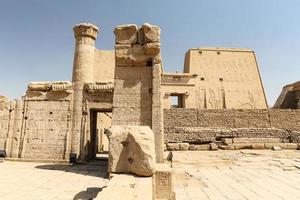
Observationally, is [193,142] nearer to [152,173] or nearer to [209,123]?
[209,123]

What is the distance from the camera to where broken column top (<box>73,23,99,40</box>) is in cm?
1192

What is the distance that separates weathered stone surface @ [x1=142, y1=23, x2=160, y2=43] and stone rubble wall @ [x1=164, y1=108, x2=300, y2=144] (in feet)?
15.8

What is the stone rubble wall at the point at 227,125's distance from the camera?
36.6 feet

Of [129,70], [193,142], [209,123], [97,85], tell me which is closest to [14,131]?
[97,85]

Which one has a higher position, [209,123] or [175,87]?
[175,87]

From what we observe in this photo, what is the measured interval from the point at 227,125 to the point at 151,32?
6.57m

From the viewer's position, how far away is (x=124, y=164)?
157 inches

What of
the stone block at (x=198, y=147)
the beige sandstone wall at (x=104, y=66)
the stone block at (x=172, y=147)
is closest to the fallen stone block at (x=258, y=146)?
the stone block at (x=198, y=147)

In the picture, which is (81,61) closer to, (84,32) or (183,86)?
(84,32)

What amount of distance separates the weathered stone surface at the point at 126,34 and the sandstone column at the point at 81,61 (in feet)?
15.0

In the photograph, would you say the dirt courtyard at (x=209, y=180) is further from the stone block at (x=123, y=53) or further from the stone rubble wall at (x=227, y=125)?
the stone block at (x=123, y=53)

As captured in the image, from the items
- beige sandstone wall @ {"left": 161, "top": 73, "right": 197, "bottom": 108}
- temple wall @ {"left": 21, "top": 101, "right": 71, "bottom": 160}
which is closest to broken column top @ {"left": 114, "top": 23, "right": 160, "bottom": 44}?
temple wall @ {"left": 21, "top": 101, "right": 71, "bottom": 160}

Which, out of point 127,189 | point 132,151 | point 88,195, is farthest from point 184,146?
point 127,189

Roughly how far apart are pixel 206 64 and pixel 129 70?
16.4 metres
